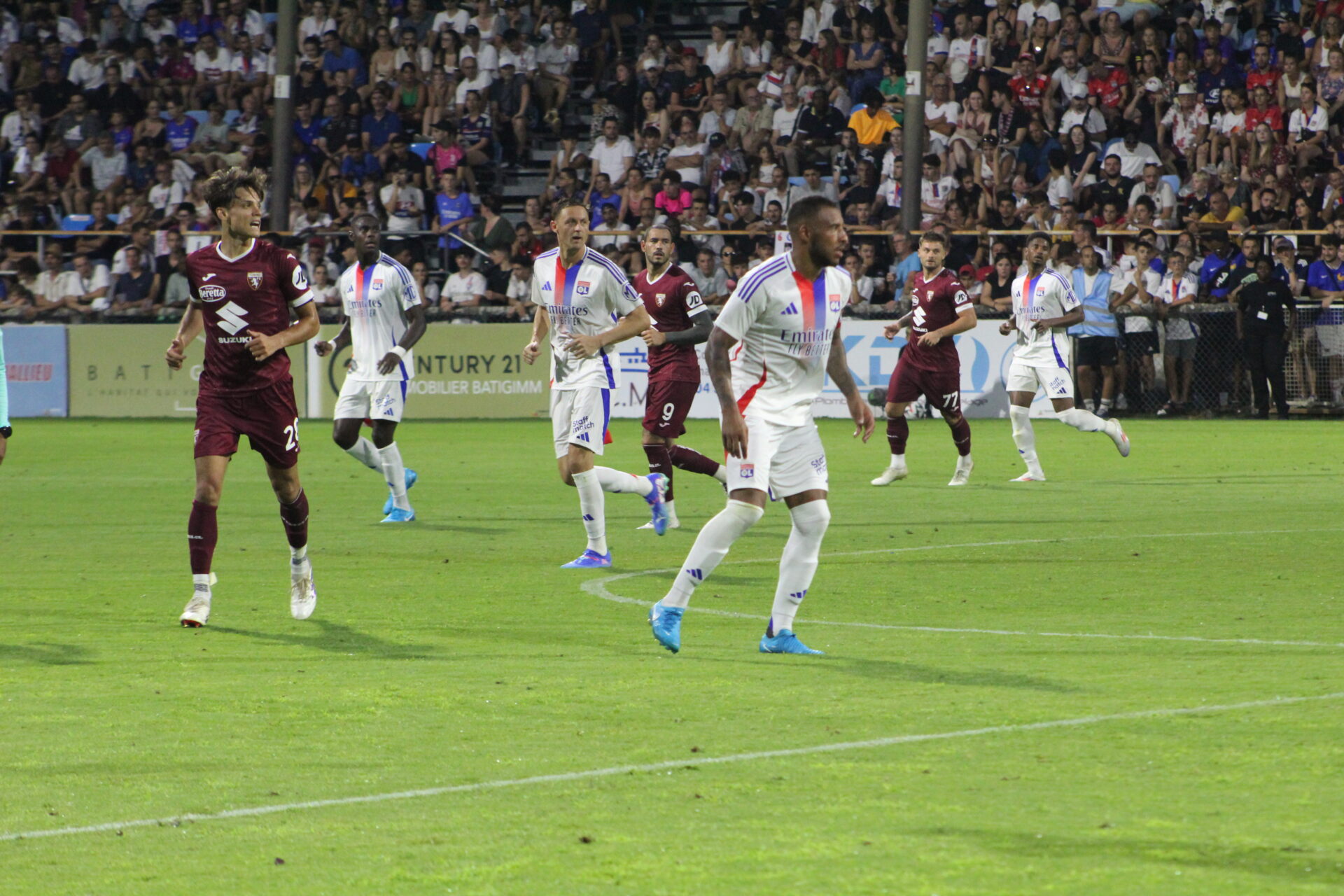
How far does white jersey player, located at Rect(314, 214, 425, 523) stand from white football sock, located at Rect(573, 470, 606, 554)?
128 inches

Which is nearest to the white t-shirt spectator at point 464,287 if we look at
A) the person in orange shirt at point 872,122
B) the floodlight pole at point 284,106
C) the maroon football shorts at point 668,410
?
the floodlight pole at point 284,106

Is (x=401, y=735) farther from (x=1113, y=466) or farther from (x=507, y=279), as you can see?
(x=507, y=279)

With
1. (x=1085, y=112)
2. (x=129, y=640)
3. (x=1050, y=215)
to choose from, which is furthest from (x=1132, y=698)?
(x=1085, y=112)

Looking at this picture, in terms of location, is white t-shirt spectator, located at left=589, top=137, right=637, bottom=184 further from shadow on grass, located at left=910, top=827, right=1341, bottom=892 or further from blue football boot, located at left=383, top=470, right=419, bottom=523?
Answer: shadow on grass, located at left=910, top=827, right=1341, bottom=892

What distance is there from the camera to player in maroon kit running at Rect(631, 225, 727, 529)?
13.5m

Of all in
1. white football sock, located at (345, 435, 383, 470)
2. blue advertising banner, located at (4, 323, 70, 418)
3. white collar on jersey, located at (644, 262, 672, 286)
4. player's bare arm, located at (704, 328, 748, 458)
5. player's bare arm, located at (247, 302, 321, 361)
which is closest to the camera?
player's bare arm, located at (704, 328, 748, 458)

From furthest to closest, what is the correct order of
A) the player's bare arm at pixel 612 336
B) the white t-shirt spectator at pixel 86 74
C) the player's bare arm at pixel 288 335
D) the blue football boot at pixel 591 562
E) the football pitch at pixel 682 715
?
the white t-shirt spectator at pixel 86 74 < the blue football boot at pixel 591 562 < the player's bare arm at pixel 612 336 < the player's bare arm at pixel 288 335 < the football pitch at pixel 682 715

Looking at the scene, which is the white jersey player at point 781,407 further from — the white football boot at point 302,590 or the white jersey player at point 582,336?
the white jersey player at point 582,336

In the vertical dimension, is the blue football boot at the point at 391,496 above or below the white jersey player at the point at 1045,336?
below

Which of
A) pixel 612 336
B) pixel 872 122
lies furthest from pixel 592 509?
pixel 872 122

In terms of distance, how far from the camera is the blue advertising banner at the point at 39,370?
28344mm

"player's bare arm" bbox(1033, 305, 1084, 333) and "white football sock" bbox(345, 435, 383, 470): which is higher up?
"player's bare arm" bbox(1033, 305, 1084, 333)

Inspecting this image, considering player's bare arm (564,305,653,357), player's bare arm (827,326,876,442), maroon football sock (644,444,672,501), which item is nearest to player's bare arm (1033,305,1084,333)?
maroon football sock (644,444,672,501)

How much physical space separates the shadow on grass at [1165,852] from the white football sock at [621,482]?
7.23 m
